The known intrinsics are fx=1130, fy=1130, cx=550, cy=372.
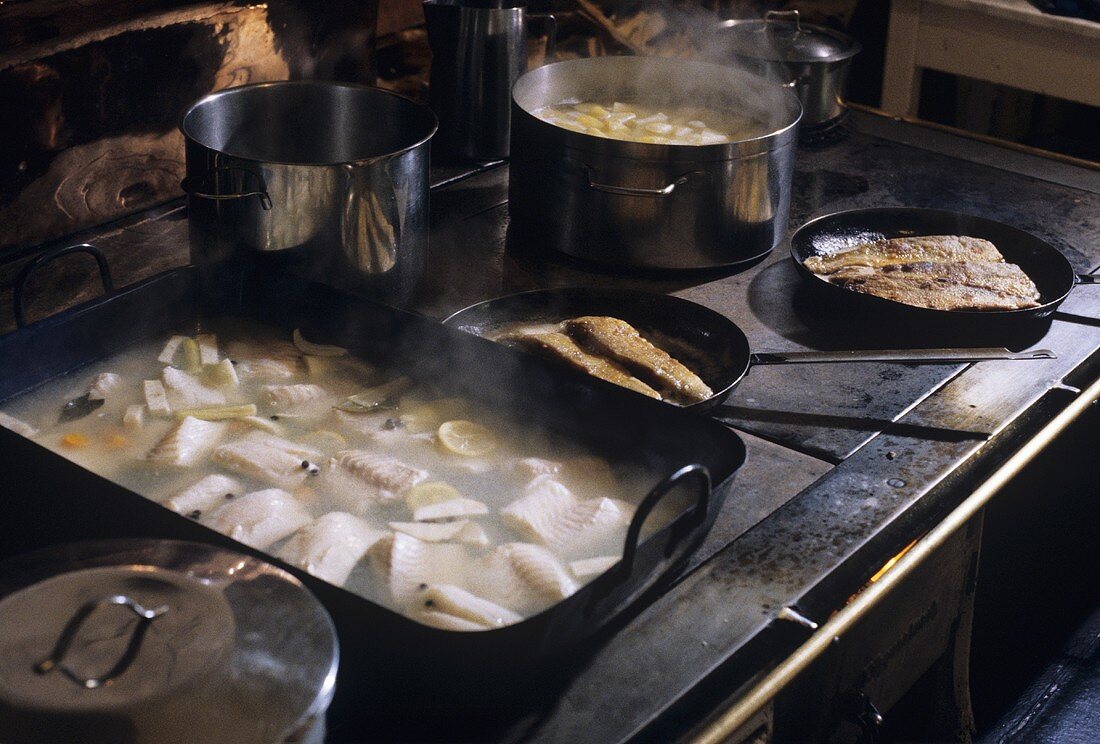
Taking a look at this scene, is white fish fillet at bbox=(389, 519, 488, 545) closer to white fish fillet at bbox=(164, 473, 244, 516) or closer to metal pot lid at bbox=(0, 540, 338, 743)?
white fish fillet at bbox=(164, 473, 244, 516)

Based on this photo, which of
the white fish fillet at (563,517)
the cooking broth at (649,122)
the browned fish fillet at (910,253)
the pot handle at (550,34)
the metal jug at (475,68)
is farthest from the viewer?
the pot handle at (550,34)

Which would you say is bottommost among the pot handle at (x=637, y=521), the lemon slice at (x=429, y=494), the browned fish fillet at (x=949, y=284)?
the lemon slice at (x=429, y=494)

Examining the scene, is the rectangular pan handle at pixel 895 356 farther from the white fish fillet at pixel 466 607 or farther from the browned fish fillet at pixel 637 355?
the white fish fillet at pixel 466 607

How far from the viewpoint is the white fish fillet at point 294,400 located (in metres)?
1.50

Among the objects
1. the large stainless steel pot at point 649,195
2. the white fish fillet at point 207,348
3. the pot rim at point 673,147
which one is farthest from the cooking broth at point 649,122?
the white fish fillet at point 207,348

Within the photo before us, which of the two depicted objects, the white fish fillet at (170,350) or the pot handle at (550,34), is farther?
the pot handle at (550,34)

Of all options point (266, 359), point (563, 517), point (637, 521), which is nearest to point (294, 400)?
point (266, 359)

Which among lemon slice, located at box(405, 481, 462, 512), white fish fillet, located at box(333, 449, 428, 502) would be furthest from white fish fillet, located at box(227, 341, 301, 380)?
lemon slice, located at box(405, 481, 462, 512)

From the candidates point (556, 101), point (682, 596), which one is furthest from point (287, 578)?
point (556, 101)

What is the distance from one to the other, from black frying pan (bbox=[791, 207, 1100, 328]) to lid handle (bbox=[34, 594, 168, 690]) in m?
1.38

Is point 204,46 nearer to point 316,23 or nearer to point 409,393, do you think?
point 316,23

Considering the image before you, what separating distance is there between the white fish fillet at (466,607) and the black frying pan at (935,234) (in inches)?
39.5

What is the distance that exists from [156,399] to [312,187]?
38 centimetres

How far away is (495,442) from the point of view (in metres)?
1.43
